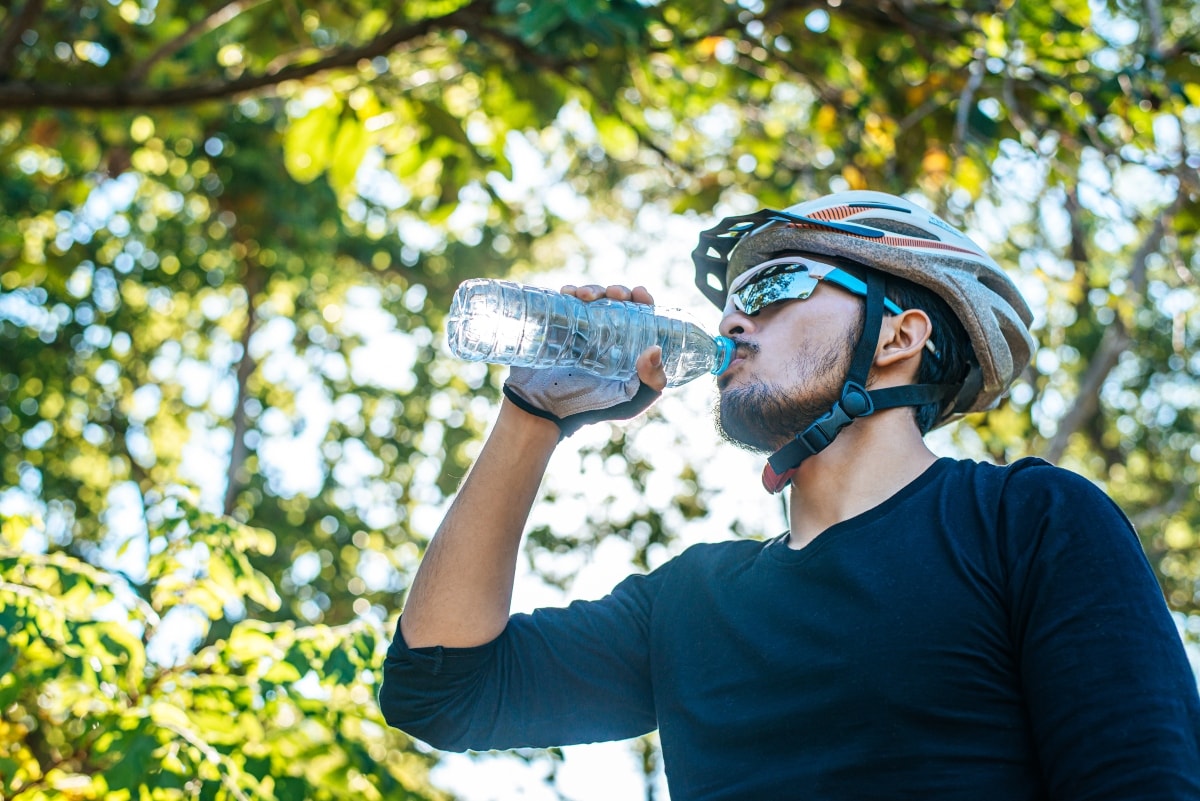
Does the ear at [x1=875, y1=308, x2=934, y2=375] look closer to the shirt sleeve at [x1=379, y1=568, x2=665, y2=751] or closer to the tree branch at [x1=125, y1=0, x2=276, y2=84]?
the shirt sleeve at [x1=379, y1=568, x2=665, y2=751]

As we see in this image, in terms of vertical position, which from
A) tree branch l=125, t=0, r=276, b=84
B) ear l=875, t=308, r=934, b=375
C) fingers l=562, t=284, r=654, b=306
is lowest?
ear l=875, t=308, r=934, b=375

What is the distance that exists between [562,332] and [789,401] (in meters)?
0.69

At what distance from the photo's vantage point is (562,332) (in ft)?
9.76

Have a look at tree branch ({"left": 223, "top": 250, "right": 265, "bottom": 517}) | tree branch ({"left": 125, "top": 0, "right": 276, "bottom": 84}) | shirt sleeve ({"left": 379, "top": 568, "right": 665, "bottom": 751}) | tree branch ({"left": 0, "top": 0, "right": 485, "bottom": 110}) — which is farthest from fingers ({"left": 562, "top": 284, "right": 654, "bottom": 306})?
tree branch ({"left": 223, "top": 250, "right": 265, "bottom": 517})

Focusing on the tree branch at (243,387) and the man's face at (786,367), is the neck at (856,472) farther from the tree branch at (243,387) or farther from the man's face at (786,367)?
the tree branch at (243,387)

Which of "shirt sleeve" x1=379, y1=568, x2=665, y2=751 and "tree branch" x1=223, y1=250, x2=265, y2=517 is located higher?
"shirt sleeve" x1=379, y1=568, x2=665, y2=751

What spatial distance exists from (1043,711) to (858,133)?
4357mm

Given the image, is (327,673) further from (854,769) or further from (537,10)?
(537,10)

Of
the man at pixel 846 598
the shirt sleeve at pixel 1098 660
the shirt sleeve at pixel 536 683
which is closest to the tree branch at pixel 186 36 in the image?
the man at pixel 846 598

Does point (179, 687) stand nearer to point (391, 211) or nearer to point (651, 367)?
point (651, 367)

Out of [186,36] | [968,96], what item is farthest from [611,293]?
[186,36]

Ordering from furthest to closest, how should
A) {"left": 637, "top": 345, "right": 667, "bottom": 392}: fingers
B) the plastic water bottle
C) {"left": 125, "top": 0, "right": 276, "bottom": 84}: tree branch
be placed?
1. {"left": 125, "top": 0, "right": 276, "bottom": 84}: tree branch
2. the plastic water bottle
3. {"left": 637, "top": 345, "right": 667, "bottom": 392}: fingers

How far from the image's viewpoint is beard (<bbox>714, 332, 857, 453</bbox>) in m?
2.52

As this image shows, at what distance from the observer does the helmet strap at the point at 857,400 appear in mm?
2451
